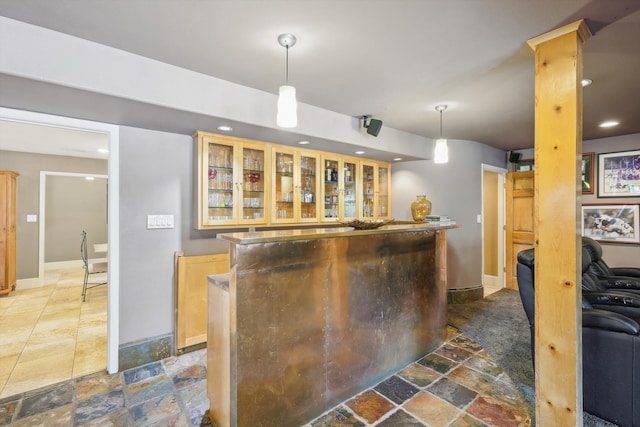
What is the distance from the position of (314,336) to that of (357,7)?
1934 millimetres

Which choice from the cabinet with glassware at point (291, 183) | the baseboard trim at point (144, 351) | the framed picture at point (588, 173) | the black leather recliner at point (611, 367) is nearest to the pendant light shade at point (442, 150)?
the cabinet with glassware at point (291, 183)

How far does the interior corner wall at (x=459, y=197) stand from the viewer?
14.8 feet

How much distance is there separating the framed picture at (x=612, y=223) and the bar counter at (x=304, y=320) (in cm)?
356

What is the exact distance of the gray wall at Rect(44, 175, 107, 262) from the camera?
257 inches

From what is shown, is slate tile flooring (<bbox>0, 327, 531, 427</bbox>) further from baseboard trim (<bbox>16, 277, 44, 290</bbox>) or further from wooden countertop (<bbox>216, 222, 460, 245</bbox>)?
baseboard trim (<bbox>16, 277, 44, 290</bbox>)

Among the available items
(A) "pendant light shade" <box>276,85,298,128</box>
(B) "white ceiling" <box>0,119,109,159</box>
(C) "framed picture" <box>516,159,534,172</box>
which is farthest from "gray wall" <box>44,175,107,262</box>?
(C) "framed picture" <box>516,159,534,172</box>

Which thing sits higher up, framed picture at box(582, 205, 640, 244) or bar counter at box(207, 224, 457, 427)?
framed picture at box(582, 205, 640, 244)

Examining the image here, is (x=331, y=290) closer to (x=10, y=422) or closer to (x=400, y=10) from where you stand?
(x=400, y=10)

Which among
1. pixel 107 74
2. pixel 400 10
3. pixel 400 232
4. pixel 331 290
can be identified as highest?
pixel 400 10

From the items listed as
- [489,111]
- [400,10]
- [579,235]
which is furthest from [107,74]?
[489,111]

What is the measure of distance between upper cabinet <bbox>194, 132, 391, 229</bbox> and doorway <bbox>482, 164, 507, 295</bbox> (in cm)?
238

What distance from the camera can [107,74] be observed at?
197 centimetres

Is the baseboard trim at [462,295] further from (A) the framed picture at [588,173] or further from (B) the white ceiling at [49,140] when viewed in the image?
(B) the white ceiling at [49,140]

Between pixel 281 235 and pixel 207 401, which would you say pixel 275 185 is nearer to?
pixel 281 235
